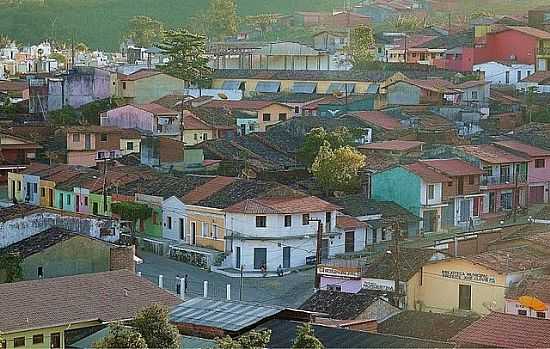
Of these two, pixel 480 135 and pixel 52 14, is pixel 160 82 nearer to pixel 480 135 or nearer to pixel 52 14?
pixel 480 135

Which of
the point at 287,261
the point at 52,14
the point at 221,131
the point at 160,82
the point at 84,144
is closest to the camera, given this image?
the point at 287,261

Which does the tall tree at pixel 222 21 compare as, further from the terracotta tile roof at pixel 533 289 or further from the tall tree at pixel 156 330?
the tall tree at pixel 156 330

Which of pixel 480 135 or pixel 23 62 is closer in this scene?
pixel 480 135

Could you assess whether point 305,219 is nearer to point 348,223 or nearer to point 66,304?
point 348,223

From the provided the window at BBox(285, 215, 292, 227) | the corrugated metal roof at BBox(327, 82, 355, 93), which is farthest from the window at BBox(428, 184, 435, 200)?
the corrugated metal roof at BBox(327, 82, 355, 93)

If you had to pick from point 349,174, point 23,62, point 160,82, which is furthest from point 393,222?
point 23,62

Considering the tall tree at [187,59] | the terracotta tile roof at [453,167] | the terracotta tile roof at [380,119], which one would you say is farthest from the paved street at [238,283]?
the tall tree at [187,59]
